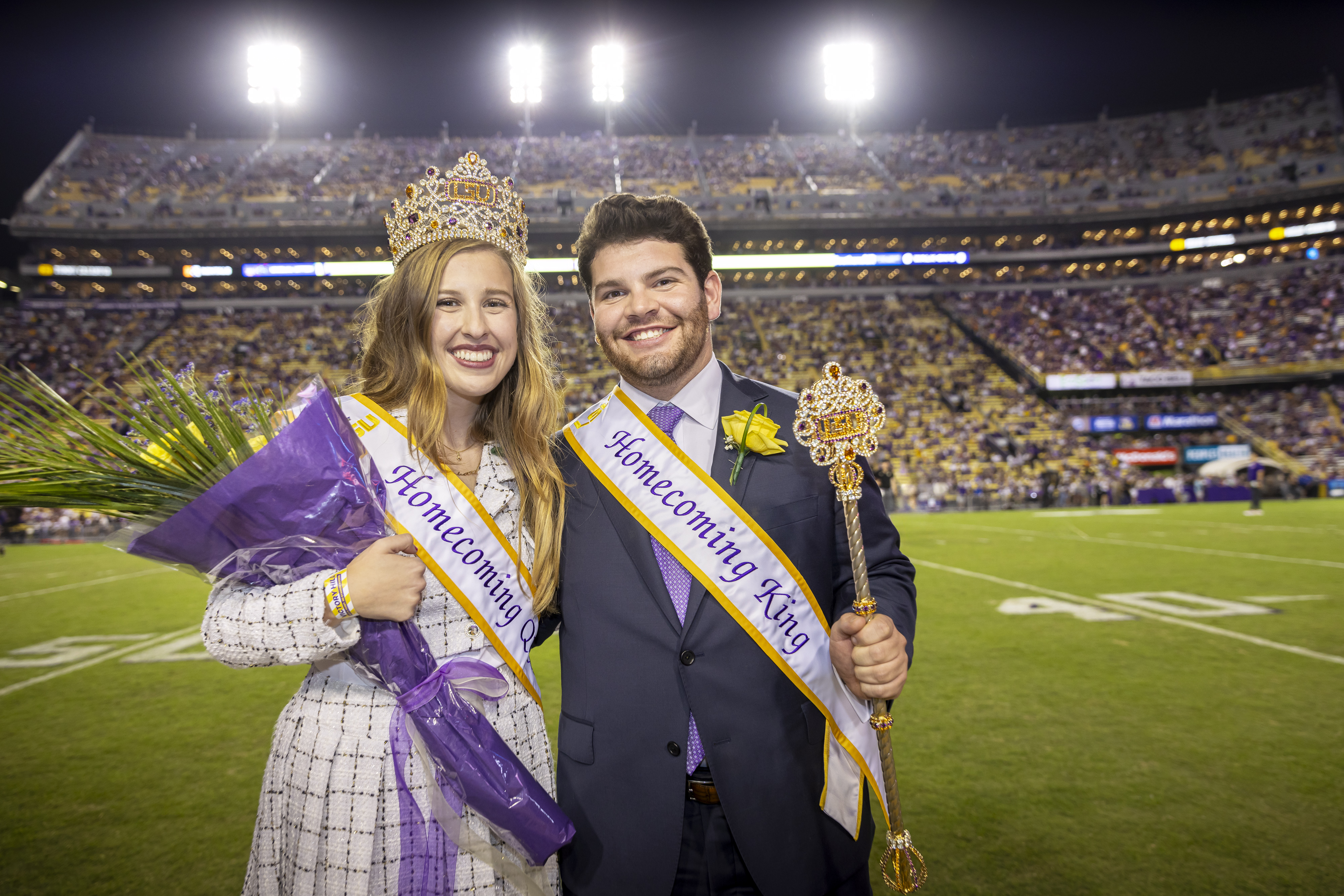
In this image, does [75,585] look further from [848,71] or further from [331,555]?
[848,71]

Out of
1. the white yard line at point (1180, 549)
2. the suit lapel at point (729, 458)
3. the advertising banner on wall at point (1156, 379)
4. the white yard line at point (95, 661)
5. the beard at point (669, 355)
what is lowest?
the white yard line at point (1180, 549)

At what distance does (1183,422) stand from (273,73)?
4786cm

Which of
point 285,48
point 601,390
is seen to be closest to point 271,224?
point 285,48

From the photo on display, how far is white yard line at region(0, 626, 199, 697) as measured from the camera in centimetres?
550

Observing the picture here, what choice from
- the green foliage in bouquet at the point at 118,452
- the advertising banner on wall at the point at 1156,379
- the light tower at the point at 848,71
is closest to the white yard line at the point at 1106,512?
the advertising banner on wall at the point at 1156,379

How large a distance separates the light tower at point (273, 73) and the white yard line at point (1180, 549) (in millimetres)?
42429

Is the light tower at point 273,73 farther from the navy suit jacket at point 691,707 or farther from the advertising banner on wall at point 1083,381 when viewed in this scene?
the navy suit jacket at point 691,707

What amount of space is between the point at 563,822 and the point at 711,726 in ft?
1.28

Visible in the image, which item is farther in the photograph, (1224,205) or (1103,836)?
(1224,205)

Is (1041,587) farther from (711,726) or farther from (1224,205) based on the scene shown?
(1224,205)

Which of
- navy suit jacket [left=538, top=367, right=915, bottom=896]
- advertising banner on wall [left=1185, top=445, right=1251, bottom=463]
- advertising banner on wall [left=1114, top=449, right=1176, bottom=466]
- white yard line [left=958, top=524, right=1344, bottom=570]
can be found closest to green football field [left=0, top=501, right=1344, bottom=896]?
white yard line [left=958, top=524, right=1344, bottom=570]

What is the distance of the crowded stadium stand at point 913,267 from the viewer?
27.1 metres

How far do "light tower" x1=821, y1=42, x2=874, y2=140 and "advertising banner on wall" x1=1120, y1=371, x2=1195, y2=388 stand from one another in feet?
75.3

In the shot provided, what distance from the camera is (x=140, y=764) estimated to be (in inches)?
156
